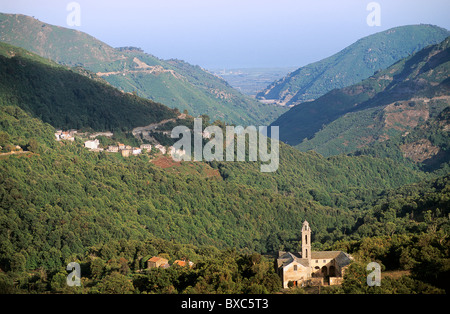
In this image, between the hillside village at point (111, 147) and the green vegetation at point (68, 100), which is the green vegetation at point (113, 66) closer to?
the green vegetation at point (68, 100)

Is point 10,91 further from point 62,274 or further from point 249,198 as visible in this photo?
A: point 62,274

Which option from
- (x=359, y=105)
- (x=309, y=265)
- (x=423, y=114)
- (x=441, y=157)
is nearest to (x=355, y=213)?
(x=441, y=157)

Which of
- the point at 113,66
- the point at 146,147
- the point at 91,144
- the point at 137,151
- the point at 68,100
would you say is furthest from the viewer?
the point at 113,66

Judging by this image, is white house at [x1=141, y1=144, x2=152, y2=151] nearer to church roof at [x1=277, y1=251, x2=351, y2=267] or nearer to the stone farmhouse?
the stone farmhouse

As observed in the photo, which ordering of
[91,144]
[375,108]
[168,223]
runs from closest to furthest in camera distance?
[168,223]
[91,144]
[375,108]

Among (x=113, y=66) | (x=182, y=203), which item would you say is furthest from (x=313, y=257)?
(x=113, y=66)

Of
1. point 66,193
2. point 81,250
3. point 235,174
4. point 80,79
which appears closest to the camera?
point 81,250

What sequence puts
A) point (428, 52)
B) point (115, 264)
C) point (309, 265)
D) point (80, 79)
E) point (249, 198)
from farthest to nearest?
point (428, 52)
point (80, 79)
point (249, 198)
point (115, 264)
point (309, 265)

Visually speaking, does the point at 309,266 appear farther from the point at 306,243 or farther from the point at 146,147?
the point at 146,147

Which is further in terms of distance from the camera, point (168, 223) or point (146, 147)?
point (146, 147)
